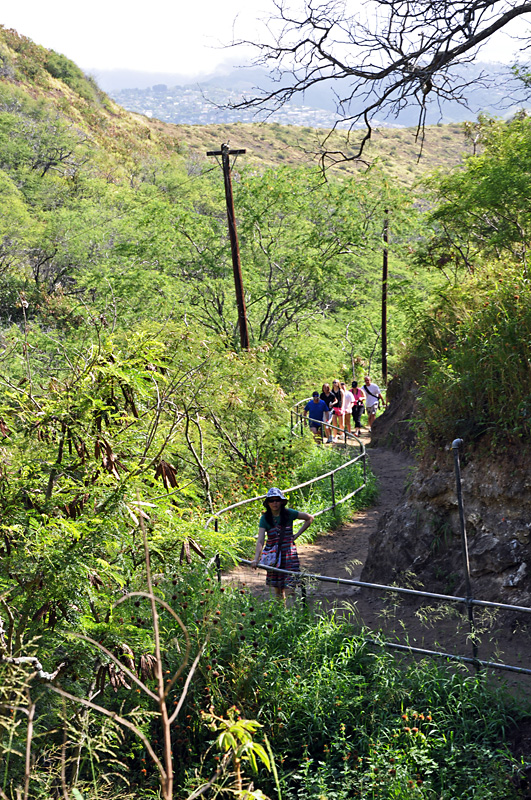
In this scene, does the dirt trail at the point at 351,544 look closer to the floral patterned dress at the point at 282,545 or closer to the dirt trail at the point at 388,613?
the dirt trail at the point at 388,613

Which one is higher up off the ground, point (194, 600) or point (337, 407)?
point (337, 407)

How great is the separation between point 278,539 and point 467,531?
2042 mm

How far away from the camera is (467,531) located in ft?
23.1

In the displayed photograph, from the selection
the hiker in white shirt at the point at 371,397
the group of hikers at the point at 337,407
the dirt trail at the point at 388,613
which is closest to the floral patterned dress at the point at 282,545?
Answer: the dirt trail at the point at 388,613

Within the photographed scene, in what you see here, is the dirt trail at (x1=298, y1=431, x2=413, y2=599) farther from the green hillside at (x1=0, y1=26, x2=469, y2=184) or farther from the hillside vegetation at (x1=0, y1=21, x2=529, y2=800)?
the green hillside at (x1=0, y1=26, x2=469, y2=184)

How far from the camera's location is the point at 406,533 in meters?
7.76

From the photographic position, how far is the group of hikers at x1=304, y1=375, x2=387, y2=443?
15883 millimetres

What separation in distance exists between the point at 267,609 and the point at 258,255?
16370 millimetres

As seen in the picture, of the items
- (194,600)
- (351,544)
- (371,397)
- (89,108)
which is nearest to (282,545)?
(194,600)

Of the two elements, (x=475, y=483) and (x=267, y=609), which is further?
(x=475, y=483)

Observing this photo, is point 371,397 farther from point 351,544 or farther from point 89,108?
point 89,108

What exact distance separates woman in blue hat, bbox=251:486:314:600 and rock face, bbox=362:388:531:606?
139cm

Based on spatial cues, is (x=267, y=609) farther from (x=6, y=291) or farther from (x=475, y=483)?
(x=6, y=291)

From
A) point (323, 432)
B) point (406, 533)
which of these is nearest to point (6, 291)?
point (323, 432)
